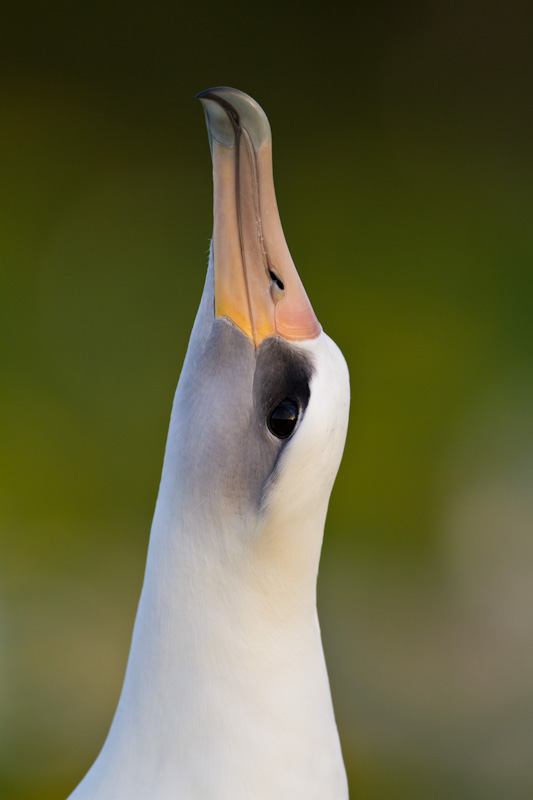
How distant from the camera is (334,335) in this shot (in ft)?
7.10

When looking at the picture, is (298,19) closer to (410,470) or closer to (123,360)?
(123,360)

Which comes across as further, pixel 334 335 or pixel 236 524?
pixel 334 335

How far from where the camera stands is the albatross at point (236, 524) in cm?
63

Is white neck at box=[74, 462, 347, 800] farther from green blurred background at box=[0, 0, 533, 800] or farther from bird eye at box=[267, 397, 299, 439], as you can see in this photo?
green blurred background at box=[0, 0, 533, 800]

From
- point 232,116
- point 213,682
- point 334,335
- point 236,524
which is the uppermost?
point 232,116

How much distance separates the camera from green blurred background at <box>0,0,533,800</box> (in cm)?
202

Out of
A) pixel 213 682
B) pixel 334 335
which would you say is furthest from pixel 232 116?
pixel 334 335

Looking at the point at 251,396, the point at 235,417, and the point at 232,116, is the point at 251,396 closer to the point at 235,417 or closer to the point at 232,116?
the point at 235,417

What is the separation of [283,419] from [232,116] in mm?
233

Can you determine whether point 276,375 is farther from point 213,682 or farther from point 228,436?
point 213,682

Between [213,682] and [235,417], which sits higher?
[235,417]

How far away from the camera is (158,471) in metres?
2.15

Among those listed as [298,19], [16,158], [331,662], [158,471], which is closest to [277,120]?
[298,19]

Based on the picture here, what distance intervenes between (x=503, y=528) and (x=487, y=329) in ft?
1.90
